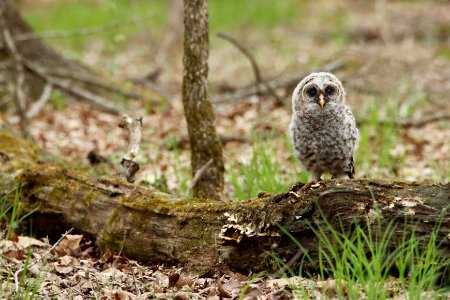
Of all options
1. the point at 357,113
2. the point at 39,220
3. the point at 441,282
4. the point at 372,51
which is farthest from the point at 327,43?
the point at 441,282

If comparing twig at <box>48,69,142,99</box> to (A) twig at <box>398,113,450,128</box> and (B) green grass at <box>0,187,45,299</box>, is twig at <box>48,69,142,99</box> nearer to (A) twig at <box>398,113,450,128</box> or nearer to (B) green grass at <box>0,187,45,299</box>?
(A) twig at <box>398,113,450,128</box>

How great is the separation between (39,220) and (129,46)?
12.4 metres

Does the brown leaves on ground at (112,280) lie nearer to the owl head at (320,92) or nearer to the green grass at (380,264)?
the green grass at (380,264)

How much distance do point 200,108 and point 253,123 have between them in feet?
11.0

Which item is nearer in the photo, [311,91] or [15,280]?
[15,280]

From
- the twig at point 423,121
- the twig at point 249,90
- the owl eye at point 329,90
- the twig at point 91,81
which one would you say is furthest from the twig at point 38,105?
the owl eye at point 329,90

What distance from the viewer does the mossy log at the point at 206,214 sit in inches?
144

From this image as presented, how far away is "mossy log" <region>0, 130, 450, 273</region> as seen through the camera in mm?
3654

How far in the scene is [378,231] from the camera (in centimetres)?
361

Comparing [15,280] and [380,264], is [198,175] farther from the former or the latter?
[380,264]

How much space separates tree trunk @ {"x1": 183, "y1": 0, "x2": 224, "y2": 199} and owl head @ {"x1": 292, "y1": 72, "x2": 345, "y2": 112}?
990mm

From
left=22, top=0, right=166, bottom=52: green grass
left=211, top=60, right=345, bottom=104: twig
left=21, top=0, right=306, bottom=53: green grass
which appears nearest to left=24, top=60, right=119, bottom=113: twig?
left=211, top=60, right=345, bottom=104: twig

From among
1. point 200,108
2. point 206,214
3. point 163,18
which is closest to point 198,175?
point 200,108

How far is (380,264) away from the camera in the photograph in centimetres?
327
